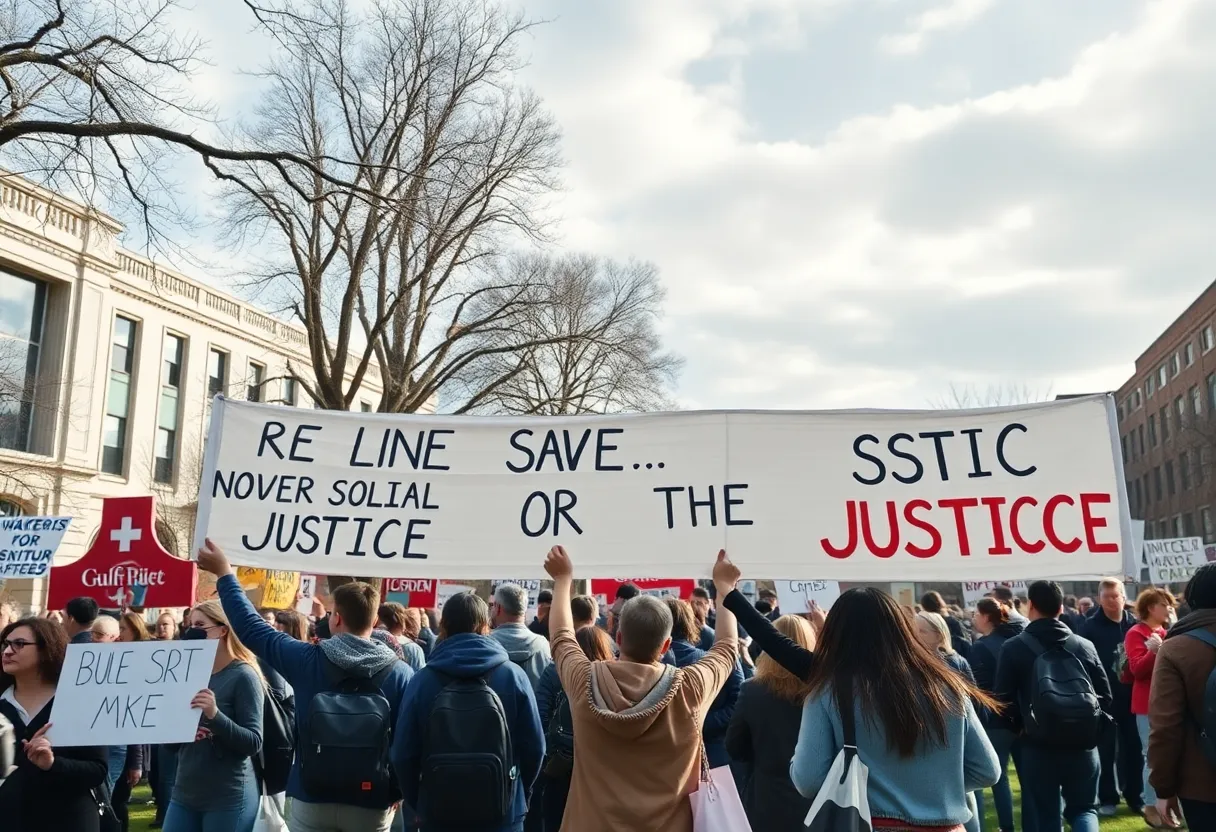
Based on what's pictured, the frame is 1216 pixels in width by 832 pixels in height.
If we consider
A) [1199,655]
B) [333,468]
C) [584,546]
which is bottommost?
[1199,655]

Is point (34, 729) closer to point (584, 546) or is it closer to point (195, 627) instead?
point (195, 627)

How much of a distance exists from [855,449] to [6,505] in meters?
27.6

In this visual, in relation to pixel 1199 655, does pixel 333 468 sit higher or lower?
higher

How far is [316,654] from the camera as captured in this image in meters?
4.56

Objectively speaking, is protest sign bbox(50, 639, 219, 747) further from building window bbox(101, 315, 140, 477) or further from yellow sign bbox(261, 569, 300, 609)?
building window bbox(101, 315, 140, 477)

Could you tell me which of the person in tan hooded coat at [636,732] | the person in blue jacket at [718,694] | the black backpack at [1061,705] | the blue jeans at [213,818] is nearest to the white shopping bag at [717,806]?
the person in tan hooded coat at [636,732]

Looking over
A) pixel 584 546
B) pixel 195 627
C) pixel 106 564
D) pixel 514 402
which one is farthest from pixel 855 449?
pixel 514 402

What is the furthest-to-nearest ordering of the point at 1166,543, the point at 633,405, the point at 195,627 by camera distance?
the point at 633,405 < the point at 1166,543 < the point at 195,627

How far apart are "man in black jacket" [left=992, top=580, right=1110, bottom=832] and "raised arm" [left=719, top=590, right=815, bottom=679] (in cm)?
262

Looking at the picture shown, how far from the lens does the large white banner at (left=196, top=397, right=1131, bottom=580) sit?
4.55m

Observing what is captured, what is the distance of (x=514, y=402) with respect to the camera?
34250mm

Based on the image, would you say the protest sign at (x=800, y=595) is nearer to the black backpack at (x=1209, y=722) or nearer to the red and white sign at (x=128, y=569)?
the red and white sign at (x=128, y=569)

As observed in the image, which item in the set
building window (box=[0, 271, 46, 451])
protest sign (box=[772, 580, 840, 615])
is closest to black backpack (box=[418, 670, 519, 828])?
protest sign (box=[772, 580, 840, 615])

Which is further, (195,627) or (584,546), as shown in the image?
(195,627)
